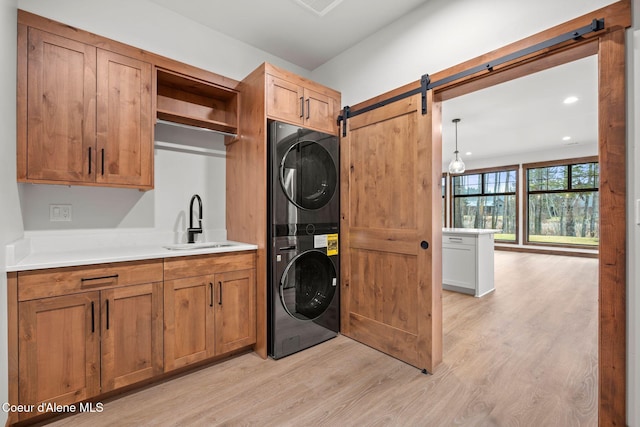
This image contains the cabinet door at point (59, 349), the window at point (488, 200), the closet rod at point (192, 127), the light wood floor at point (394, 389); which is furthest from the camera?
the window at point (488, 200)

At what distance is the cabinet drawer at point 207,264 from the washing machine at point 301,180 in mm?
329

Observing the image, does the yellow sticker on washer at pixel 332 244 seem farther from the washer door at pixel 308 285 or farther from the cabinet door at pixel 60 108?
the cabinet door at pixel 60 108

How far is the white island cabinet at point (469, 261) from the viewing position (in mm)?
4082

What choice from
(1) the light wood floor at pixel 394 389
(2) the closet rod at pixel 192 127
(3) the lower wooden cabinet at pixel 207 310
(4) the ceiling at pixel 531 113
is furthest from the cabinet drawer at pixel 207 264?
(4) the ceiling at pixel 531 113

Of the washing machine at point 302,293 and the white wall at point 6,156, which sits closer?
the white wall at point 6,156

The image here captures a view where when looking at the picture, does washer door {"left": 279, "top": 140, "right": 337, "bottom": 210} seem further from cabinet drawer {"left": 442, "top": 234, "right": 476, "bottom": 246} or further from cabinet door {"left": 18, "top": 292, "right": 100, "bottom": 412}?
cabinet drawer {"left": 442, "top": 234, "right": 476, "bottom": 246}

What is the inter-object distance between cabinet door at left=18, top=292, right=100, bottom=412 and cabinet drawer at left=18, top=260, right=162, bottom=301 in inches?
1.8

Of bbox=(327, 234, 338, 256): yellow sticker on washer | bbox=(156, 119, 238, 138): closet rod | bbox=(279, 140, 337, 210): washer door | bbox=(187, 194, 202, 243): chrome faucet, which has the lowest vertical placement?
bbox=(327, 234, 338, 256): yellow sticker on washer

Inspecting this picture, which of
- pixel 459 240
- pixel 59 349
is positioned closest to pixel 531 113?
pixel 459 240

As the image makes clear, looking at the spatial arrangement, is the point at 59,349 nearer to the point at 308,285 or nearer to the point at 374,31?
the point at 308,285

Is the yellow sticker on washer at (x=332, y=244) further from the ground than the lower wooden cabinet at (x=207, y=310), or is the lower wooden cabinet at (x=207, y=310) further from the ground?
the yellow sticker on washer at (x=332, y=244)

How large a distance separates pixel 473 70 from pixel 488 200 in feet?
27.8

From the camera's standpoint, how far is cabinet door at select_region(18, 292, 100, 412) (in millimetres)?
1506

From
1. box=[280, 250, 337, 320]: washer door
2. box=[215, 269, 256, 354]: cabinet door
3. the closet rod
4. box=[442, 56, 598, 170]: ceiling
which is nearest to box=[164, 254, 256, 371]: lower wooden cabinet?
box=[215, 269, 256, 354]: cabinet door
